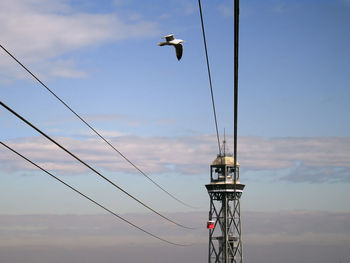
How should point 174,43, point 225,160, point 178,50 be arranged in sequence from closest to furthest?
point 178,50
point 174,43
point 225,160

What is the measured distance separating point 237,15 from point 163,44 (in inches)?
450

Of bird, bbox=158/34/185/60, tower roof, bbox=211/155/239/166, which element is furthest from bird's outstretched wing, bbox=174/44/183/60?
tower roof, bbox=211/155/239/166

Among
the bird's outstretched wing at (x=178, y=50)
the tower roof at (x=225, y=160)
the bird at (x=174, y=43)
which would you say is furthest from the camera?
the tower roof at (x=225, y=160)

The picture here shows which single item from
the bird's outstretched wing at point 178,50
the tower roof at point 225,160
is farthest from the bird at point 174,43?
the tower roof at point 225,160

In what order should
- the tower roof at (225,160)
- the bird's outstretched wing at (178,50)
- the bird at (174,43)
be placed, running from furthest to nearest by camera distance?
the tower roof at (225,160)
the bird at (174,43)
the bird's outstretched wing at (178,50)

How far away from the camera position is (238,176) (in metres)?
137

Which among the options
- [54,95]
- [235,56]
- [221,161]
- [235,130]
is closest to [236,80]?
[235,56]

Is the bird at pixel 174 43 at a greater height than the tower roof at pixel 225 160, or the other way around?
the tower roof at pixel 225 160

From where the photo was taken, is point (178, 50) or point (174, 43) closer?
point (178, 50)

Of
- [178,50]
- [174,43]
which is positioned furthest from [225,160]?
[178,50]

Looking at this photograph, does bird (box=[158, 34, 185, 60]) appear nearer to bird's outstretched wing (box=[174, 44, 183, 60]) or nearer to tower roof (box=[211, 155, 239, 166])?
bird's outstretched wing (box=[174, 44, 183, 60])

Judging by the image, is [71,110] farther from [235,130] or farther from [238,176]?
[238,176]

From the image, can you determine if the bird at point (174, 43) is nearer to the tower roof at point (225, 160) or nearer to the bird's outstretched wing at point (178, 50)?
the bird's outstretched wing at point (178, 50)

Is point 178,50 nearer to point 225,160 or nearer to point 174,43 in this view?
point 174,43
